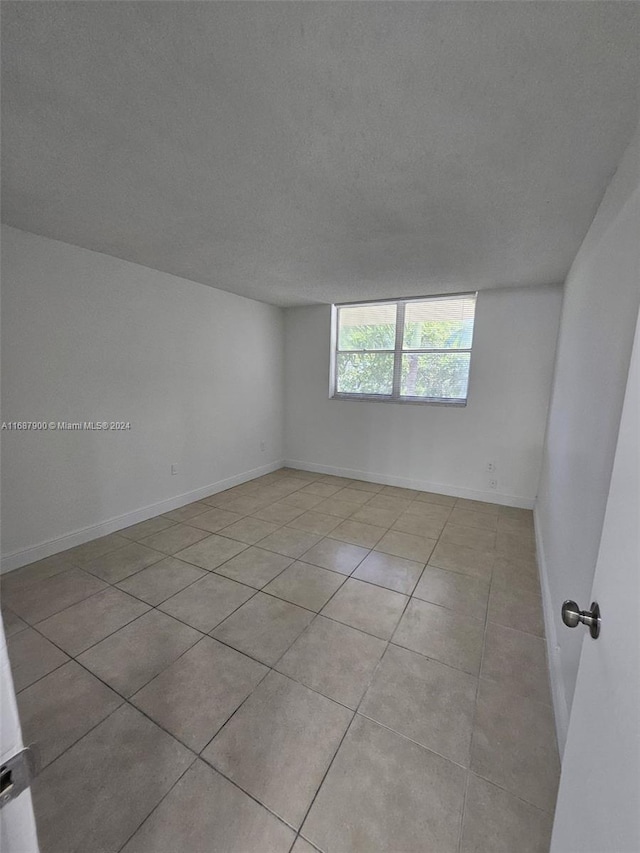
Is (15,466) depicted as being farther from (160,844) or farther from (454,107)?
(454,107)

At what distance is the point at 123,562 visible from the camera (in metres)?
2.41

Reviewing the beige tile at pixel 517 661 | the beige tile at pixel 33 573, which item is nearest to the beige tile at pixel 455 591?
the beige tile at pixel 517 661

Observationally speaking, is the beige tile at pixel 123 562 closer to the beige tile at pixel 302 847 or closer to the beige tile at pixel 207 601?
the beige tile at pixel 207 601

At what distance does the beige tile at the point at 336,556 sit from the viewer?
2.40 m

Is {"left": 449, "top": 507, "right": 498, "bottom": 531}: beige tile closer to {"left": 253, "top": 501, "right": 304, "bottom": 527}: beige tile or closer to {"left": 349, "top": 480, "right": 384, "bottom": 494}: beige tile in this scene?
{"left": 349, "top": 480, "right": 384, "bottom": 494}: beige tile

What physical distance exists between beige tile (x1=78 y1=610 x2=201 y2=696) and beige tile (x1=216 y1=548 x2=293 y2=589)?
19.0 inches

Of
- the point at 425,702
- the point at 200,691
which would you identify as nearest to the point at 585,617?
the point at 425,702

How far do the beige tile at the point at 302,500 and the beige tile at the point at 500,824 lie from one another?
250 centimetres

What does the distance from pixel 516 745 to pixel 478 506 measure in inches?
99.8

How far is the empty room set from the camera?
0.90m

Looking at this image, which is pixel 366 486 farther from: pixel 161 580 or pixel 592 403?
pixel 592 403

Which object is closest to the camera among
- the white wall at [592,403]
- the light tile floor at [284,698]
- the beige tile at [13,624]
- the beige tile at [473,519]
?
the light tile floor at [284,698]

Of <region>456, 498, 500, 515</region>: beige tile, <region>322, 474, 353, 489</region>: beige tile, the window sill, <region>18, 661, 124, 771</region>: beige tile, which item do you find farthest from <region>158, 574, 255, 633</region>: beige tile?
the window sill

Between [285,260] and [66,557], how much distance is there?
2.84 m
